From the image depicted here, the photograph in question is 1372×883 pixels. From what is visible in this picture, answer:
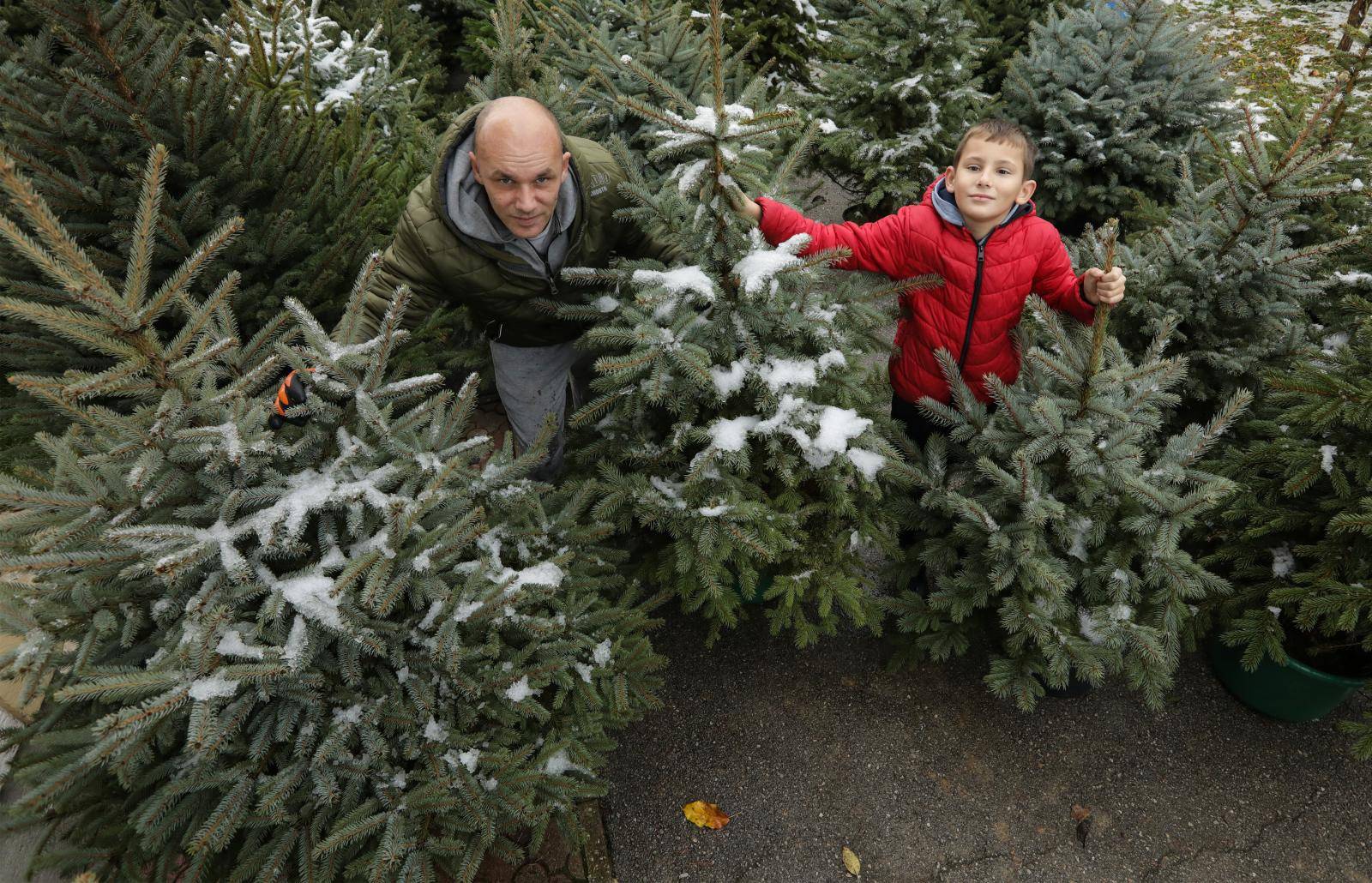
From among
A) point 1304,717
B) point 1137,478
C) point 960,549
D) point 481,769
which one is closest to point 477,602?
point 481,769

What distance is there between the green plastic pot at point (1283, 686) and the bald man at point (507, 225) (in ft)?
10.1

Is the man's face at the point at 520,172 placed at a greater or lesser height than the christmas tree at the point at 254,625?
greater

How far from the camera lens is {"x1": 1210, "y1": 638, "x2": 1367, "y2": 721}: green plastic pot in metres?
3.00

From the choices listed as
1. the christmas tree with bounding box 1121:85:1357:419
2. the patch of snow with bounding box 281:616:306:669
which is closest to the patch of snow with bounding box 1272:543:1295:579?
the christmas tree with bounding box 1121:85:1357:419

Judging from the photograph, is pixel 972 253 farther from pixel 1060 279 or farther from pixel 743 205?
pixel 743 205

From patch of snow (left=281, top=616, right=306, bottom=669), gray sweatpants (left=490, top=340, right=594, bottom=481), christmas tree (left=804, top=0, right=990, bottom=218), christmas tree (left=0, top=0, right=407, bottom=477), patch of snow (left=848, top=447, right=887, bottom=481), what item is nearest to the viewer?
patch of snow (left=281, top=616, right=306, bottom=669)

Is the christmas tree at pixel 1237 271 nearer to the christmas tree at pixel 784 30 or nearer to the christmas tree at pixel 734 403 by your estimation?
the christmas tree at pixel 734 403

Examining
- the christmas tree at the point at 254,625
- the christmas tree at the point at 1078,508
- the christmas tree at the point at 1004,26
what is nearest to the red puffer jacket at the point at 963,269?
the christmas tree at the point at 1078,508

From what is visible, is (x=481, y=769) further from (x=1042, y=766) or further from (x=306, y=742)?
(x=1042, y=766)

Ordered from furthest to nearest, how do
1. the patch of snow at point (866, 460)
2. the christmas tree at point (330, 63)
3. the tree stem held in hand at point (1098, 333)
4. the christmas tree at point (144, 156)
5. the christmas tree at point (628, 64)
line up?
the christmas tree at point (330, 63)
the christmas tree at point (628, 64)
the patch of snow at point (866, 460)
the christmas tree at point (144, 156)
the tree stem held in hand at point (1098, 333)

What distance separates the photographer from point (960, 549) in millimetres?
3172

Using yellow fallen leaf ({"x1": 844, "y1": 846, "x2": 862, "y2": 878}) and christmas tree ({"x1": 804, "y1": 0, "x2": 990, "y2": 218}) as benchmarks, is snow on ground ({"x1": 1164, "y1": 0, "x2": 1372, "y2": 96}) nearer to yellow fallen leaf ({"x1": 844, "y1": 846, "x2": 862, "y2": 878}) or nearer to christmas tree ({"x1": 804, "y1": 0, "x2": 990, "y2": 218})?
christmas tree ({"x1": 804, "y1": 0, "x2": 990, "y2": 218})

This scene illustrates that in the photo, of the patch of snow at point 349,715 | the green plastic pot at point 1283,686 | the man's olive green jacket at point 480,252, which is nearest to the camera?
the patch of snow at point 349,715

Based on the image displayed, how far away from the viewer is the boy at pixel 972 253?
2.78 metres
